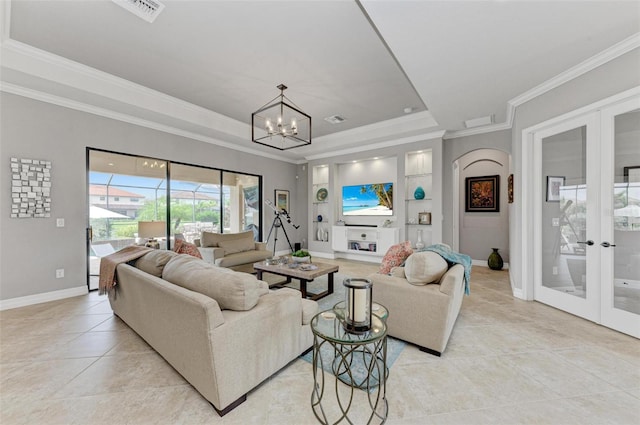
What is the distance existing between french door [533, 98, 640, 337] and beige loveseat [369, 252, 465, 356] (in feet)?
5.62

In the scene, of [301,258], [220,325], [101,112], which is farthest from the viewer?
[301,258]

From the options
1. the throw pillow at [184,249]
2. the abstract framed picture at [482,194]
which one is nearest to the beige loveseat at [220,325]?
the throw pillow at [184,249]

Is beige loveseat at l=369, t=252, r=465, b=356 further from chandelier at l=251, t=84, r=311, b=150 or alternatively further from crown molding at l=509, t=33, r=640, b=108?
crown molding at l=509, t=33, r=640, b=108

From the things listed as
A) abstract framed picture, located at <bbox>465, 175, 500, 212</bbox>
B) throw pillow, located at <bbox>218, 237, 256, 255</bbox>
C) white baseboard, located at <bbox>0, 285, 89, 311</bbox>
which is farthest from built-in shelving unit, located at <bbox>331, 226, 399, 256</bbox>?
white baseboard, located at <bbox>0, 285, 89, 311</bbox>

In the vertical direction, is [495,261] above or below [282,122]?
below

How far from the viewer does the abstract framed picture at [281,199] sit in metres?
7.01

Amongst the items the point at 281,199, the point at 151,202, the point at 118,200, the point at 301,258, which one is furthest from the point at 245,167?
the point at 301,258

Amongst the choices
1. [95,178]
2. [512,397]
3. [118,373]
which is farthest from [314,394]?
[95,178]

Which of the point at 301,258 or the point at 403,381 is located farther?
the point at 301,258

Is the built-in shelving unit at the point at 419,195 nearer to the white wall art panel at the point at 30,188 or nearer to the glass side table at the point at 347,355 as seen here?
the glass side table at the point at 347,355

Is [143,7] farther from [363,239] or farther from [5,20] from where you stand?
[363,239]

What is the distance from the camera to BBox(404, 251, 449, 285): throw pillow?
7.33ft

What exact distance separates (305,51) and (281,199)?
4.53 m

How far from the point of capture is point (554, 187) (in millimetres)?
3260
